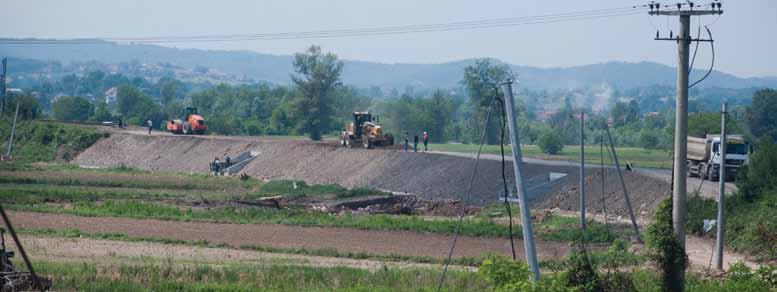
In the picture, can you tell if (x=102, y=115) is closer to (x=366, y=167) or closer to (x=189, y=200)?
(x=366, y=167)

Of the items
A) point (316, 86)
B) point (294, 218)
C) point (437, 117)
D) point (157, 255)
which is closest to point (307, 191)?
point (294, 218)

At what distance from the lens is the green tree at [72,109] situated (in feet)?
443

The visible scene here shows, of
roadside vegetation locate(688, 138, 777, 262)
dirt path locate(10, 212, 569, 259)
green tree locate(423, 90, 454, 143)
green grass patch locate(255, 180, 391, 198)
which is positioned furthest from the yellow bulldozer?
green tree locate(423, 90, 454, 143)

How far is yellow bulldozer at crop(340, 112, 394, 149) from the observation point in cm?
7156

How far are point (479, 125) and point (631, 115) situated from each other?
19.6 m

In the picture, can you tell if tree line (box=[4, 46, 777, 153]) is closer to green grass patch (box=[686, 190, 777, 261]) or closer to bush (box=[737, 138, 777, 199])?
bush (box=[737, 138, 777, 199])

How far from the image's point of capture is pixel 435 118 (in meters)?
128

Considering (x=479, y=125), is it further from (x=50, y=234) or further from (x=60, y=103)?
(x=50, y=234)

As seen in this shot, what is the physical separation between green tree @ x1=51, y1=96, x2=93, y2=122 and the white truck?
99984mm

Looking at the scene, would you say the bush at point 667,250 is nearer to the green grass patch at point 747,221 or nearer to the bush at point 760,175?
the green grass patch at point 747,221

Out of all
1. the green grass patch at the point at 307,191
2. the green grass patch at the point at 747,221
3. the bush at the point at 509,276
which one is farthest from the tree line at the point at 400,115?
the bush at the point at 509,276

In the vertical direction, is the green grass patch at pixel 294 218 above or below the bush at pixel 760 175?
below

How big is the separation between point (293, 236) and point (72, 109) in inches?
4143

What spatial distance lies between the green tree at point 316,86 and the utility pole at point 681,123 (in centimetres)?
8608
